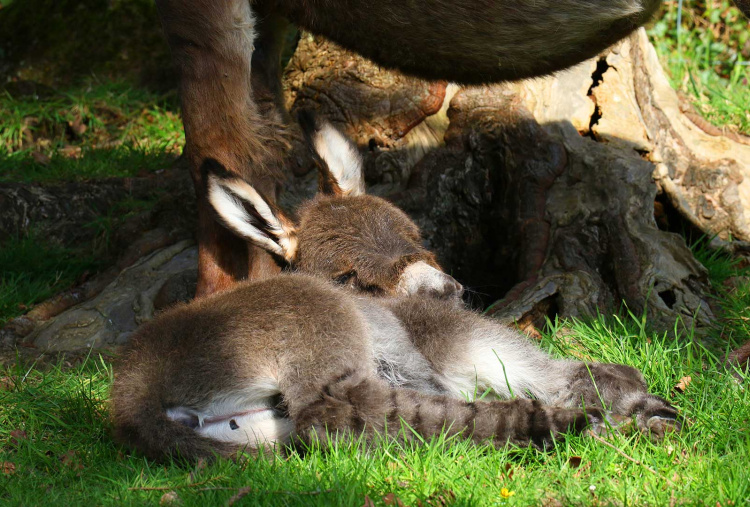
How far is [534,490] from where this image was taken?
3.01 meters

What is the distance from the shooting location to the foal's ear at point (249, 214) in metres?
4.27

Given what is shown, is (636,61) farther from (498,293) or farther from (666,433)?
(666,433)

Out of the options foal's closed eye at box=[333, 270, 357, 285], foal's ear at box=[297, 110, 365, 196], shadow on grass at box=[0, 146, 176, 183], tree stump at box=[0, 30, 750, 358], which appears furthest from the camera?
shadow on grass at box=[0, 146, 176, 183]

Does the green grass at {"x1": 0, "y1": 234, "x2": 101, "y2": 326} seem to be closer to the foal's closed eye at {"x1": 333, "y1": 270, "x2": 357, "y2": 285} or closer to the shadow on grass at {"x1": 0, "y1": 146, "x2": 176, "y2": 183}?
the shadow on grass at {"x1": 0, "y1": 146, "x2": 176, "y2": 183}

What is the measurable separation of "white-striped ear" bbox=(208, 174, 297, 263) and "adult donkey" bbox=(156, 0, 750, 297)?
12 centimetres

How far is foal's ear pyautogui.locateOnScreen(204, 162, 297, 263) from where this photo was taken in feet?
14.0

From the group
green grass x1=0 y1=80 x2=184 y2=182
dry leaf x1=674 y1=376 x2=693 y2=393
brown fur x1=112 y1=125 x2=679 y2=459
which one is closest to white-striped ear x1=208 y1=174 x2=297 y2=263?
brown fur x1=112 y1=125 x2=679 y2=459

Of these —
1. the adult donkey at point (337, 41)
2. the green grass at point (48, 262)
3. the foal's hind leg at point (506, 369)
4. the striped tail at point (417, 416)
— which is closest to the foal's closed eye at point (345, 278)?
the adult donkey at point (337, 41)

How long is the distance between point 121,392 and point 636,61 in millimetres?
5301

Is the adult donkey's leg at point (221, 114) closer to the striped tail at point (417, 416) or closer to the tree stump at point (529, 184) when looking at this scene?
the tree stump at point (529, 184)

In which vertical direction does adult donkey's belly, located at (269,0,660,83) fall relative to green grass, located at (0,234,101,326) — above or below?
above

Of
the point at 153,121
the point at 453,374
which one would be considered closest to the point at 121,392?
the point at 453,374

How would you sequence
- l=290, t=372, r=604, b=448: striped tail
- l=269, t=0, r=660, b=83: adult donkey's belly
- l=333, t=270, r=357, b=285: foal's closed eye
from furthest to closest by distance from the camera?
l=333, t=270, r=357, b=285: foal's closed eye, l=269, t=0, r=660, b=83: adult donkey's belly, l=290, t=372, r=604, b=448: striped tail

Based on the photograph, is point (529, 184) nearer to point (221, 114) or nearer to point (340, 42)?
point (340, 42)
